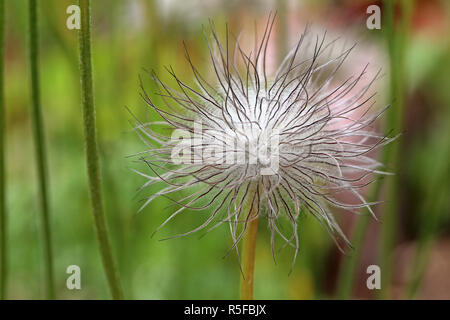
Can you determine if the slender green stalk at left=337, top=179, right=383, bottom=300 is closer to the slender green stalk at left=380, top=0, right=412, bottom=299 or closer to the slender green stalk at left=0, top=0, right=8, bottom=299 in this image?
the slender green stalk at left=380, top=0, right=412, bottom=299

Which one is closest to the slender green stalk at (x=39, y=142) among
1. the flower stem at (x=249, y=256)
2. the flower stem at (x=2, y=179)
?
the flower stem at (x=2, y=179)

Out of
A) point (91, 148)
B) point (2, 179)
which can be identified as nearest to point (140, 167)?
point (2, 179)

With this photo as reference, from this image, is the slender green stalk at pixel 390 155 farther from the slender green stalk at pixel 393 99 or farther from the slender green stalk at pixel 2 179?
the slender green stalk at pixel 2 179

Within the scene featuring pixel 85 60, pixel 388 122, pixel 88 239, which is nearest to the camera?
pixel 85 60

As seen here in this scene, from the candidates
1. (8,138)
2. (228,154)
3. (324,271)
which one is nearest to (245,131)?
(228,154)

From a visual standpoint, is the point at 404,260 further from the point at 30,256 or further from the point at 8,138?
the point at 8,138

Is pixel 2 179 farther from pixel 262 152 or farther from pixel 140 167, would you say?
pixel 140 167
